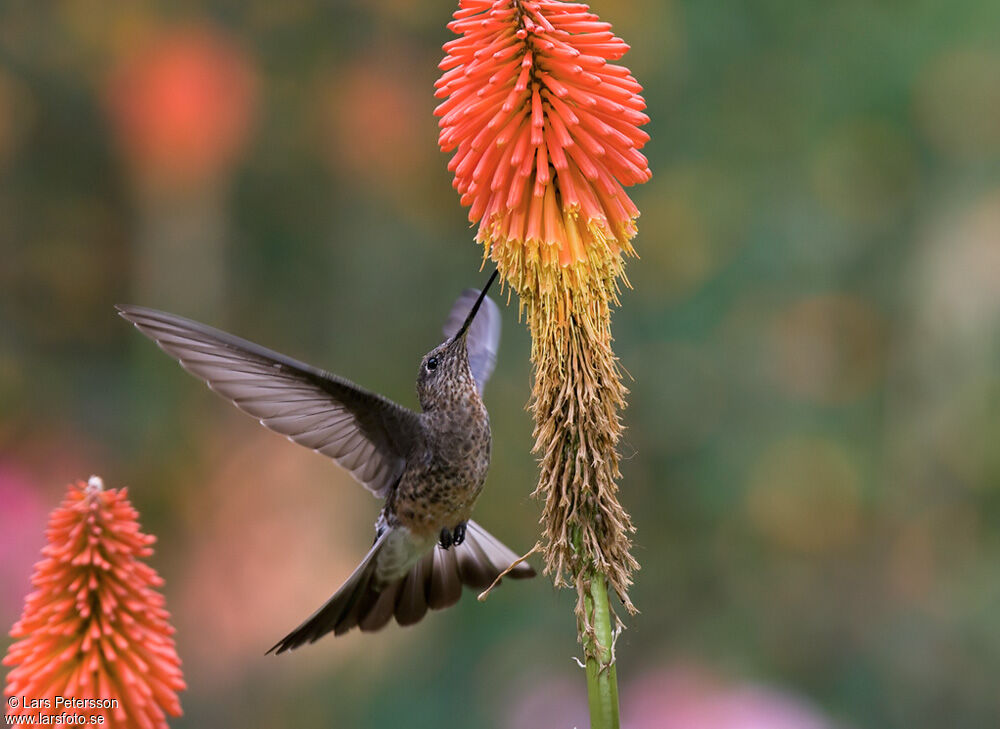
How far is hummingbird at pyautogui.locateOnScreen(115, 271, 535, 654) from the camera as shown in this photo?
2.85m

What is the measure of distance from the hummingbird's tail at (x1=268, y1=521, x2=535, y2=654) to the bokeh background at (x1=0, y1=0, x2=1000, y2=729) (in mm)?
1464

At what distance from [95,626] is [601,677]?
0.80m

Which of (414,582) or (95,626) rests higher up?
(414,582)

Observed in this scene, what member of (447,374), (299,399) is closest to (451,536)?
(447,374)

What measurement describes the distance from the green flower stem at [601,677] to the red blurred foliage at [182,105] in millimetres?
4360

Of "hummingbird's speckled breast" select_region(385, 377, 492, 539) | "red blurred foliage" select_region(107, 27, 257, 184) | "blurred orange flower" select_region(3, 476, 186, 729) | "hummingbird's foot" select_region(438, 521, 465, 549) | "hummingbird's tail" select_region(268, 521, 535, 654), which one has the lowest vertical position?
"blurred orange flower" select_region(3, 476, 186, 729)

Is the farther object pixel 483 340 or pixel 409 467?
pixel 483 340

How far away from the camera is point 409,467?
10.3ft

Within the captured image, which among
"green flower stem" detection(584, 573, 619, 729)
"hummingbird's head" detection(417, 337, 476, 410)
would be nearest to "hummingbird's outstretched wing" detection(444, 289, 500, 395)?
"hummingbird's head" detection(417, 337, 476, 410)

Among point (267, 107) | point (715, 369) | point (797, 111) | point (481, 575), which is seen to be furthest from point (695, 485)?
point (267, 107)

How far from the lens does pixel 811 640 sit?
5.36m

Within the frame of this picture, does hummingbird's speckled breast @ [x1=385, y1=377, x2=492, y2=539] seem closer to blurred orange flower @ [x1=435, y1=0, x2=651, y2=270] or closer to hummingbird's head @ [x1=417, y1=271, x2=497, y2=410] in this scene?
hummingbird's head @ [x1=417, y1=271, x2=497, y2=410]

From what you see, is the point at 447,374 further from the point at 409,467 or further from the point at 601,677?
the point at 601,677

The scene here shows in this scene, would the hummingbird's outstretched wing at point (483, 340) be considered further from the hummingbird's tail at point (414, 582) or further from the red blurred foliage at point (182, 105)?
the red blurred foliage at point (182, 105)
